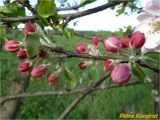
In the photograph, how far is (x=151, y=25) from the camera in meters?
1.23

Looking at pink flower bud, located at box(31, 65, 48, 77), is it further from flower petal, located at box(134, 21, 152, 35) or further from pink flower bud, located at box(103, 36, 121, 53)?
flower petal, located at box(134, 21, 152, 35)

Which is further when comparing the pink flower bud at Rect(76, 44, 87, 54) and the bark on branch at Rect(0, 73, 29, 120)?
the bark on branch at Rect(0, 73, 29, 120)

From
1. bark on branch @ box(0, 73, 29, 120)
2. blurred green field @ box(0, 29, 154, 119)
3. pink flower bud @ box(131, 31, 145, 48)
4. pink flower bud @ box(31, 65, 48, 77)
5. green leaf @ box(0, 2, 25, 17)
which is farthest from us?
blurred green field @ box(0, 29, 154, 119)

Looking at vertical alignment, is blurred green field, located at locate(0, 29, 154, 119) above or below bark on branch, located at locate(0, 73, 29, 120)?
below

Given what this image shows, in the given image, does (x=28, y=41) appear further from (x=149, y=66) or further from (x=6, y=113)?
(x=6, y=113)

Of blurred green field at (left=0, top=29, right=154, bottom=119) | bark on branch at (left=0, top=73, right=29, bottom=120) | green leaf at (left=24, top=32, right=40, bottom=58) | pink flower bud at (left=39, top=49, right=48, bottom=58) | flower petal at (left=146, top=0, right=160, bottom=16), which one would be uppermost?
flower petal at (left=146, top=0, right=160, bottom=16)

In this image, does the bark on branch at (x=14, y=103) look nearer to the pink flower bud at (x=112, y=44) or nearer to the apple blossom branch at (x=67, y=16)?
the apple blossom branch at (x=67, y=16)

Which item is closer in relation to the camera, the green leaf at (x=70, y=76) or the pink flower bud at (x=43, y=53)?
the pink flower bud at (x=43, y=53)

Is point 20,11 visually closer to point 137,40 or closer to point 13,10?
point 13,10

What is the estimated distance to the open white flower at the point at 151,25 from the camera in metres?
1.15

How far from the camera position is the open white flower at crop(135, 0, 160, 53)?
1.15 metres

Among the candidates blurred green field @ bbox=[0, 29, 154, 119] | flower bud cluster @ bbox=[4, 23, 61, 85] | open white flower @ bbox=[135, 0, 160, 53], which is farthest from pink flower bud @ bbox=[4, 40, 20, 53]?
blurred green field @ bbox=[0, 29, 154, 119]

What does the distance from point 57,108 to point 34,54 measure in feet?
26.2

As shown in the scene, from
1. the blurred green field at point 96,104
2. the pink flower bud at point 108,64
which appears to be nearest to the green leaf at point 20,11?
A: the pink flower bud at point 108,64
